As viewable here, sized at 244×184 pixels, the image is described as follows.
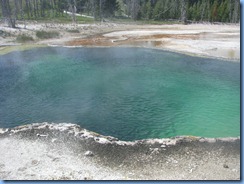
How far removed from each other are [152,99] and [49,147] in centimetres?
789

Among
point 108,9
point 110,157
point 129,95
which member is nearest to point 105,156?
point 110,157

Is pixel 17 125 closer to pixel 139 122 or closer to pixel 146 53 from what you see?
pixel 139 122

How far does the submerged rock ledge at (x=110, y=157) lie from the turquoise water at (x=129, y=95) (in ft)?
4.07

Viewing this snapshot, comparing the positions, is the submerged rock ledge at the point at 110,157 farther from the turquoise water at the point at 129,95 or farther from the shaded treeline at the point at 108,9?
the shaded treeline at the point at 108,9

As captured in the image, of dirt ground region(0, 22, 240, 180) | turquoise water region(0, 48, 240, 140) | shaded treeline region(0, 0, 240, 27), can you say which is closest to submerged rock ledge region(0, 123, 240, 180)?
dirt ground region(0, 22, 240, 180)

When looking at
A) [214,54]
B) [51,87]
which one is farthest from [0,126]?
[214,54]

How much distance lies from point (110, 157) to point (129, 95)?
25.0 ft

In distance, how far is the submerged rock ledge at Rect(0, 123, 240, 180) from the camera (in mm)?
10602

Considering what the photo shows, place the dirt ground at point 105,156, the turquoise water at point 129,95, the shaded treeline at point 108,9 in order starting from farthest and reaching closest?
the shaded treeline at point 108,9 → the turquoise water at point 129,95 → the dirt ground at point 105,156

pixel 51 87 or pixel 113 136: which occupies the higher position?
pixel 51 87

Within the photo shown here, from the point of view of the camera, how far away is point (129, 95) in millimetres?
18875

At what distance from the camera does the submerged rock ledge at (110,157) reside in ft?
34.8

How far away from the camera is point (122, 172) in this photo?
35.5 ft

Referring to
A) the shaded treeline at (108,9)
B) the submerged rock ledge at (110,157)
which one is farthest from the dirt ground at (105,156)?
the shaded treeline at (108,9)
